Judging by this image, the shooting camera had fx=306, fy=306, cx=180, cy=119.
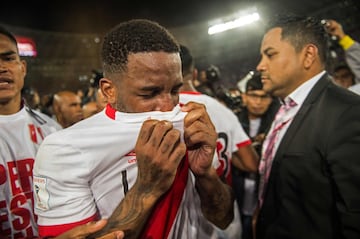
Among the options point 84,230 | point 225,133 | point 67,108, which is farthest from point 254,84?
point 84,230

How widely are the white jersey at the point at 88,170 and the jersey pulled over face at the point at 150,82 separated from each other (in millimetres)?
40

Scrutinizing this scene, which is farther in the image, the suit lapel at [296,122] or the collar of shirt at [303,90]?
the collar of shirt at [303,90]

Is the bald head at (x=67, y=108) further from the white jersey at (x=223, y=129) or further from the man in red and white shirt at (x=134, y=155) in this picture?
the man in red and white shirt at (x=134, y=155)

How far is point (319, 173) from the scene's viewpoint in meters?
1.58

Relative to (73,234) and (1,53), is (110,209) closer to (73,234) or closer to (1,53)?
(73,234)

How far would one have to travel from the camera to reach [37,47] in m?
16.8

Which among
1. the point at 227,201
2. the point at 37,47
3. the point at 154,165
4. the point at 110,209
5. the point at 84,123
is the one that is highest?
the point at 37,47

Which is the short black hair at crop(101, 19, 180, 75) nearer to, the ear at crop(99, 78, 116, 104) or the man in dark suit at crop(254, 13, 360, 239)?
the ear at crop(99, 78, 116, 104)

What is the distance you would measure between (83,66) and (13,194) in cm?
1770

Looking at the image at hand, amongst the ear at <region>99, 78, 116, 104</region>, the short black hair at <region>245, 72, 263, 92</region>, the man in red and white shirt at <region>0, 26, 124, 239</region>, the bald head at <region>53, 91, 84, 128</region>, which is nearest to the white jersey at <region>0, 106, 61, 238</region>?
the man in red and white shirt at <region>0, 26, 124, 239</region>

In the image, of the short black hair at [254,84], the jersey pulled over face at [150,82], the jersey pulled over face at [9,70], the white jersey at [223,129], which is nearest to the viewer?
the jersey pulled over face at [150,82]

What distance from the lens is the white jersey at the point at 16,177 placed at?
150 centimetres

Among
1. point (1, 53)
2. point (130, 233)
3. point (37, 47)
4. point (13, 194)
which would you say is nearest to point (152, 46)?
point (130, 233)

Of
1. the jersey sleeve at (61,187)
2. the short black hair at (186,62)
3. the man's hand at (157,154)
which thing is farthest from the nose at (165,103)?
the short black hair at (186,62)
